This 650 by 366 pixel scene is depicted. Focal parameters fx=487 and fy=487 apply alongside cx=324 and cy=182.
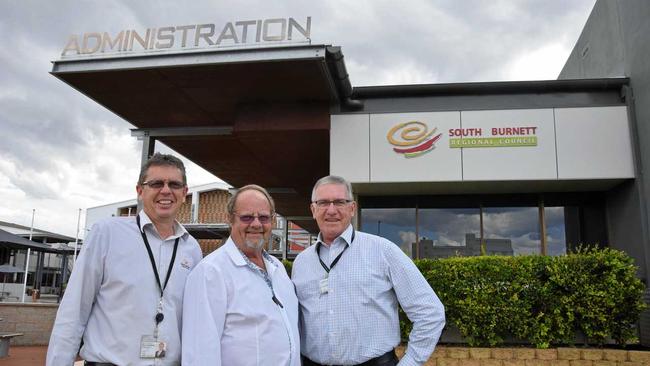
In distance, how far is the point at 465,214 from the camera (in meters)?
11.0

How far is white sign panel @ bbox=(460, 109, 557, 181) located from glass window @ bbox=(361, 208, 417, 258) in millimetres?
2226

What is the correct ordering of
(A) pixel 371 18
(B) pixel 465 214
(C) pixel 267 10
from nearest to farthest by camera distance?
(C) pixel 267 10, (A) pixel 371 18, (B) pixel 465 214

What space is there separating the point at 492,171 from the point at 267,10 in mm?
5037

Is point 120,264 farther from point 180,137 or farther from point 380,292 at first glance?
point 180,137

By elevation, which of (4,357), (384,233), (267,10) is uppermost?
(267,10)

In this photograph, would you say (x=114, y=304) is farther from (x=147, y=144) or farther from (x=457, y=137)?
(x=147, y=144)

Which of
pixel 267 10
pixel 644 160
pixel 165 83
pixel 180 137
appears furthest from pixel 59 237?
pixel 644 160

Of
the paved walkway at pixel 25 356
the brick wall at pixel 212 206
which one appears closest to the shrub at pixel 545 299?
the paved walkway at pixel 25 356

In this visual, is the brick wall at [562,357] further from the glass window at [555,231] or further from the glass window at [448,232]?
the glass window at [448,232]

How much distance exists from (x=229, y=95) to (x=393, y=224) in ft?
15.4

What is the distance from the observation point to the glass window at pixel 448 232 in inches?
429

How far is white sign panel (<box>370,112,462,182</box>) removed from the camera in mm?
9430

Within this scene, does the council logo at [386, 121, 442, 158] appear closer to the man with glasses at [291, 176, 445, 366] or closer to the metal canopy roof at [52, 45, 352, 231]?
the metal canopy roof at [52, 45, 352, 231]

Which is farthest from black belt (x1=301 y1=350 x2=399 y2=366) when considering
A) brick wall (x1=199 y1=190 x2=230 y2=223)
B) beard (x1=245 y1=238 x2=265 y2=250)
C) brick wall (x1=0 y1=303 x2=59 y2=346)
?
brick wall (x1=199 y1=190 x2=230 y2=223)
